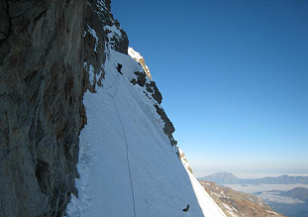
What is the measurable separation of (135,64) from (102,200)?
1077 inches

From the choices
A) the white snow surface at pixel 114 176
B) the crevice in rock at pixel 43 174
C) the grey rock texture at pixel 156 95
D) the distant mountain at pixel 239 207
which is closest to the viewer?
the crevice in rock at pixel 43 174

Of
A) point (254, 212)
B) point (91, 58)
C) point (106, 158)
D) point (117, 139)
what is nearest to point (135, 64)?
point (91, 58)

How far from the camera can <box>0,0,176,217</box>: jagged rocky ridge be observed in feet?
11.3

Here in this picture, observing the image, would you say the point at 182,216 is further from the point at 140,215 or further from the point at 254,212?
the point at 254,212

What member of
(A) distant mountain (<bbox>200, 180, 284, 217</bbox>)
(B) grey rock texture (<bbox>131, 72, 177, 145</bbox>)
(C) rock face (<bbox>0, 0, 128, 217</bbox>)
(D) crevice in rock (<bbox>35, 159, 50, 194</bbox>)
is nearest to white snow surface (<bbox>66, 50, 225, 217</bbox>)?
(C) rock face (<bbox>0, 0, 128, 217</bbox>)

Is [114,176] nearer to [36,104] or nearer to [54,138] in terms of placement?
[54,138]

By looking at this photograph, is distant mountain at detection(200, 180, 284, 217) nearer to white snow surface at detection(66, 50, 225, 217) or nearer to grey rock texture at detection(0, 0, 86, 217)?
white snow surface at detection(66, 50, 225, 217)

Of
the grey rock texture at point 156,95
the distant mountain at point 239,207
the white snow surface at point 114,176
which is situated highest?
the grey rock texture at point 156,95

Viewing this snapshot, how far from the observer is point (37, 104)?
14.4 feet

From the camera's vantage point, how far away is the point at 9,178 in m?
3.45

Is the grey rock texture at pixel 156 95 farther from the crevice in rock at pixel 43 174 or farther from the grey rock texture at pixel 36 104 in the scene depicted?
the crevice in rock at pixel 43 174

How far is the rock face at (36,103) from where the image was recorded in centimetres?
344

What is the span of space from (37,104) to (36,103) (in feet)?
0.16

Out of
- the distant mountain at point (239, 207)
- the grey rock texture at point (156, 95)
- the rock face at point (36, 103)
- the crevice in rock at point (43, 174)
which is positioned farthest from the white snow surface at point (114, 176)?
the distant mountain at point (239, 207)
